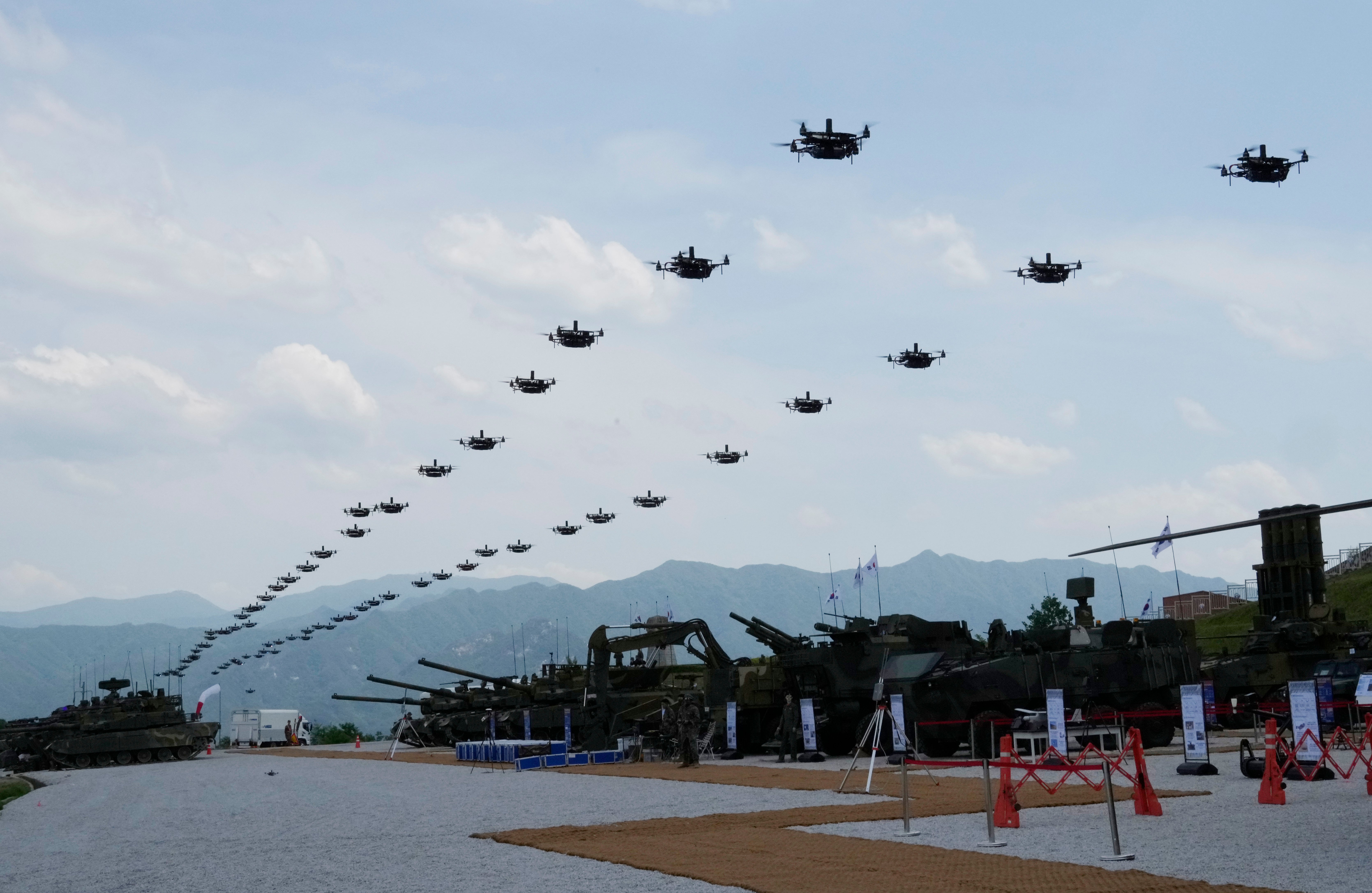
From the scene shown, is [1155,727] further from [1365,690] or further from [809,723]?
[1365,690]

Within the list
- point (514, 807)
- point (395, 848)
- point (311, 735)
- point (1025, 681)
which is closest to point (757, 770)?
point (1025, 681)

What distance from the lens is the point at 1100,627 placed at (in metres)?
32.8

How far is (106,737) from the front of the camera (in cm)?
4962

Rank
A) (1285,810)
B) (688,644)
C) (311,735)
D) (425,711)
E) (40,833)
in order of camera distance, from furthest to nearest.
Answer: (311,735), (425,711), (688,644), (40,833), (1285,810)

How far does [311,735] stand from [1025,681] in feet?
217

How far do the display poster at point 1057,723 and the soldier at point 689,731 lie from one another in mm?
9366

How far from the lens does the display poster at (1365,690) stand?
781 inches

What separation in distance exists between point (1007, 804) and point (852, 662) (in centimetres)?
1911

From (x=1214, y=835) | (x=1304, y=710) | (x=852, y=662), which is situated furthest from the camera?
(x=852, y=662)

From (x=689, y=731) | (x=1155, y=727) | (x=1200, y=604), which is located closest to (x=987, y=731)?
(x=1155, y=727)

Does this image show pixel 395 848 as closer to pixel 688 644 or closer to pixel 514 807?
pixel 514 807

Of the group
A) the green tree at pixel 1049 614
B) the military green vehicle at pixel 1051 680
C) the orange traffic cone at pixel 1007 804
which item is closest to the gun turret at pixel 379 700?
the military green vehicle at pixel 1051 680

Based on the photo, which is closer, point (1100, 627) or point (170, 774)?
point (1100, 627)

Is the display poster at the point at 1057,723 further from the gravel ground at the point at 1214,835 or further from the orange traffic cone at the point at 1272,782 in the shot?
the orange traffic cone at the point at 1272,782
